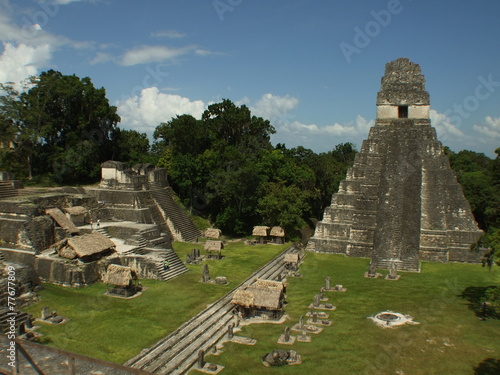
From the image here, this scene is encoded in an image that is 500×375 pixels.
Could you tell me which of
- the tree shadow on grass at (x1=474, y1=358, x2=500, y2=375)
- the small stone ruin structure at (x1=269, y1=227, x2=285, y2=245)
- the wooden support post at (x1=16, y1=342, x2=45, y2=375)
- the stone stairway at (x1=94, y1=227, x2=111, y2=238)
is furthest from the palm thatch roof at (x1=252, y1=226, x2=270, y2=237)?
the wooden support post at (x1=16, y1=342, x2=45, y2=375)

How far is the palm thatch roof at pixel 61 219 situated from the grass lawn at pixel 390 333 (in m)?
12.8

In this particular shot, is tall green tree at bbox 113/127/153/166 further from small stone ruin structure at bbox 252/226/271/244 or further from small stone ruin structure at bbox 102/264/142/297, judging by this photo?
small stone ruin structure at bbox 102/264/142/297

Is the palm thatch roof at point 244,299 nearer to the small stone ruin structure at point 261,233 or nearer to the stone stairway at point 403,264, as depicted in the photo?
the stone stairway at point 403,264

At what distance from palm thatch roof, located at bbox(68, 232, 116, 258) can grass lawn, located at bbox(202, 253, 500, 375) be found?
31.5ft

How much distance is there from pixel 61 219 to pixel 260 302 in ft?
45.0

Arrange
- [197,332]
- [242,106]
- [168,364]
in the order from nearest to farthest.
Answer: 1. [168,364]
2. [197,332]
3. [242,106]

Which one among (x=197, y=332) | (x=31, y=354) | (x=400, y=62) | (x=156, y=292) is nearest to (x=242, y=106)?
(x=400, y=62)

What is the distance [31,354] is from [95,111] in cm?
3257

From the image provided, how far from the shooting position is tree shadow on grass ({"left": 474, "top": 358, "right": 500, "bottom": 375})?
41.4 ft

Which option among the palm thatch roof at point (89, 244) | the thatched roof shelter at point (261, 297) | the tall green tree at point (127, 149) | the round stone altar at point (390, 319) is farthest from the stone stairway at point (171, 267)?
the tall green tree at point (127, 149)

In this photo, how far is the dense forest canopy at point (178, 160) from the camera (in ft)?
111

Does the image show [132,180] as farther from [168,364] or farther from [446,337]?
[446,337]

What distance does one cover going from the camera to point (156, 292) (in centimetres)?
2050

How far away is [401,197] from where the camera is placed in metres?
28.5
